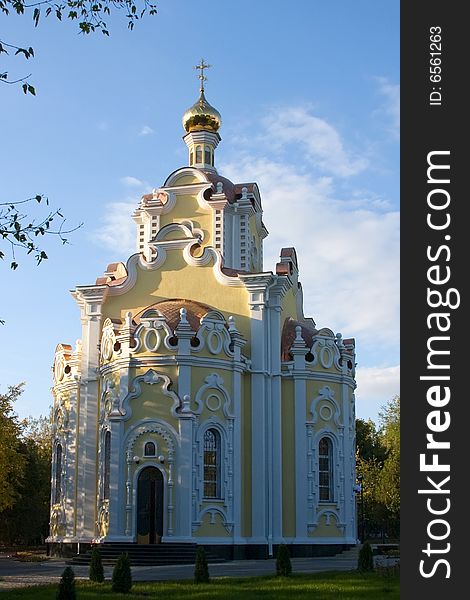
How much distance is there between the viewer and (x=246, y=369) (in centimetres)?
2850

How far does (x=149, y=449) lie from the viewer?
26656mm

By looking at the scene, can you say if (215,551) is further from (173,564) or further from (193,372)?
(193,372)

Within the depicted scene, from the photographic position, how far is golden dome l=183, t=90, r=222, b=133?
35969mm

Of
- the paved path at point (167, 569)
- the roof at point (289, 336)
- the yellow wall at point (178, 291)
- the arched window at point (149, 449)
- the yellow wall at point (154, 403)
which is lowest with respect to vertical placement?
the paved path at point (167, 569)

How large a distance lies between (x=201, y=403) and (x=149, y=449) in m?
2.08

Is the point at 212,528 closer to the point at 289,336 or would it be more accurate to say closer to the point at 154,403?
the point at 154,403

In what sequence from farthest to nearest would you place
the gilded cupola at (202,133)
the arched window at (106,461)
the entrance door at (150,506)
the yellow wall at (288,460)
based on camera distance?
the gilded cupola at (202,133) → the yellow wall at (288,460) → the arched window at (106,461) → the entrance door at (150,506)

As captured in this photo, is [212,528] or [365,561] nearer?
[365,561]

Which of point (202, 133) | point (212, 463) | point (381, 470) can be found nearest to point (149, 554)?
point (212, 463)

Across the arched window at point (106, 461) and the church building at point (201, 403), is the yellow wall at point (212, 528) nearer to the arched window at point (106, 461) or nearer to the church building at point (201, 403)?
the church building at point (201, 403)

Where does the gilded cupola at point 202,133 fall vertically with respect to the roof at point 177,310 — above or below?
above

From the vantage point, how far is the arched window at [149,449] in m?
26.6

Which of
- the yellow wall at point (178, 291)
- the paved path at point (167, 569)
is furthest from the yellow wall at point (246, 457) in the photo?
the yellow wall at point (178, 291)

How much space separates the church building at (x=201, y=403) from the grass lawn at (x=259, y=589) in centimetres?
812
